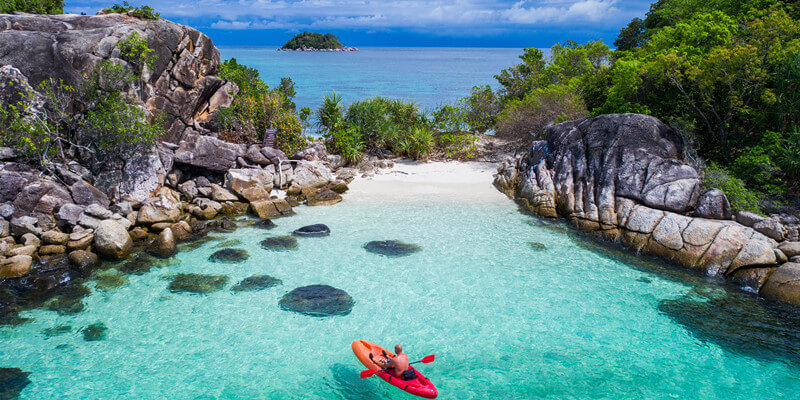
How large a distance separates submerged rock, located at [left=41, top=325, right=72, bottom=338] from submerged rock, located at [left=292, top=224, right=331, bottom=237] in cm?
711

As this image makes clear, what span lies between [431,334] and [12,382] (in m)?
8.44

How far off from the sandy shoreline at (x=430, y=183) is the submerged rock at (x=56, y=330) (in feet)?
36.5

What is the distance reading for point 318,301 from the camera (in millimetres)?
11773

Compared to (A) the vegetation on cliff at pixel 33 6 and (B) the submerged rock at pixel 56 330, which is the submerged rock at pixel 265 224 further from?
(A) the vegetation on cliff at pixel 33 6

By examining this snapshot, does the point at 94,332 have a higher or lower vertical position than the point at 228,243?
lower

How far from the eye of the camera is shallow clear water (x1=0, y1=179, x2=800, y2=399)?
8.90 meters

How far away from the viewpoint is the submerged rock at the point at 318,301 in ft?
37.2

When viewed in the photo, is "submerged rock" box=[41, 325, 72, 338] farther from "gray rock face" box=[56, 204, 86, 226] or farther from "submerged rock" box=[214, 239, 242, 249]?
"gray rock face" box=[56, 204, 86, 226]

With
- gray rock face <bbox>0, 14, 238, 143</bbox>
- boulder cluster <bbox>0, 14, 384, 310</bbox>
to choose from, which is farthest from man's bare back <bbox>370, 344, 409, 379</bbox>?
gray rock face <bbox>0, 14, 238, 143</bbox>

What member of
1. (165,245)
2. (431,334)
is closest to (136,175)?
(165,245)

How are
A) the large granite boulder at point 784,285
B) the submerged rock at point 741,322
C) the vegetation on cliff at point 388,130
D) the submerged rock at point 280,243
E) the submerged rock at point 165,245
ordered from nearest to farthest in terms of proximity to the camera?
1. the submerged rock at point 741,322
2. the large granite boulder at point 784,285
3. the submerged rock at point 165,245
4. the submerged rock at point 280,243
5. the vegetation on cliff at point 388,130

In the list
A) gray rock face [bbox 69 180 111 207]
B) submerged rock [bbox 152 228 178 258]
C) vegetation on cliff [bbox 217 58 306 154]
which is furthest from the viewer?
vegetation on cliff [bbox 217 58 306 154]

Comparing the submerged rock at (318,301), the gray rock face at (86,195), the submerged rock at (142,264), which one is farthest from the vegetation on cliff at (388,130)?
the submerged rock at (318,301)

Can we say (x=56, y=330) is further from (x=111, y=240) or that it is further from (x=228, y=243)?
(x=228, y=243)
